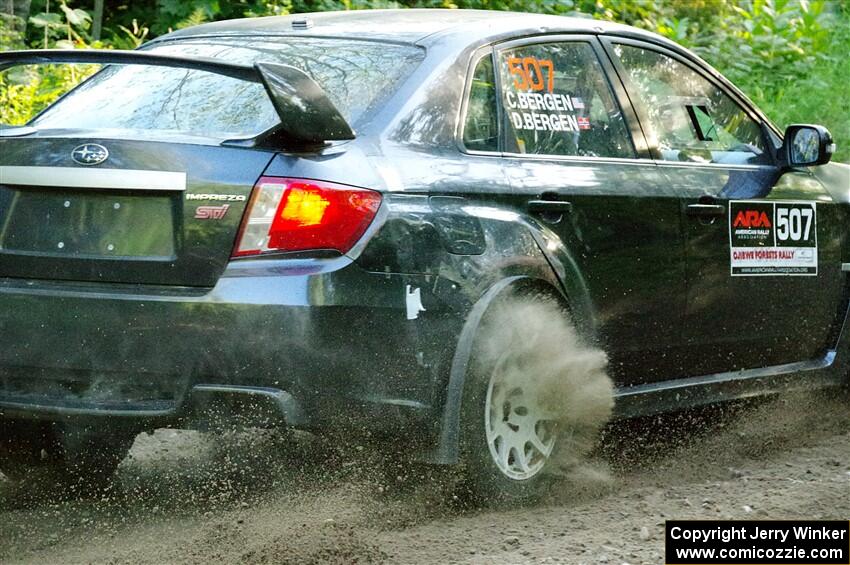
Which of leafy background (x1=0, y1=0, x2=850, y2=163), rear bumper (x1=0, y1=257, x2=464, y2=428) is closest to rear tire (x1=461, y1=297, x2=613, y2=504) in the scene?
rear bumper (x1=0, y1=257, x2=464, y2=428)

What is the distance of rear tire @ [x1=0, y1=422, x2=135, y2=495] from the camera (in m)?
4.52

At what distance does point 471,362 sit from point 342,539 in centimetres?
66

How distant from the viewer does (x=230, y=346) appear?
405 cm

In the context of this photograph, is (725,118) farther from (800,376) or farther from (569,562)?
(569,562)

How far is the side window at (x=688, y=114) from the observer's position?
18.6ft

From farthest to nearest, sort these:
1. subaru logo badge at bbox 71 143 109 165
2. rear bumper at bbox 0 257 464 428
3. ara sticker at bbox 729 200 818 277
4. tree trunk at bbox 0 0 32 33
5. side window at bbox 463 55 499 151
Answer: tree trunk at bbox 0 0 32 33 → ara sticker at bbox 729 200 818 277 → side window at bbox 463 55 499 151 → subaru logo badge at bbox 71 143 109 165 → rear bumper at bbox 0 257 464 428

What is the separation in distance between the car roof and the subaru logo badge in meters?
1.10

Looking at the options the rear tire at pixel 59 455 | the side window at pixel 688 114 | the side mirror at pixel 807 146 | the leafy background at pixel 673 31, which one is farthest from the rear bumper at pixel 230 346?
the leafy background at pixel 673 31

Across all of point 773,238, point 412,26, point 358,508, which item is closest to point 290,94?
point 412,26

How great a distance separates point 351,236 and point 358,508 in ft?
3.14

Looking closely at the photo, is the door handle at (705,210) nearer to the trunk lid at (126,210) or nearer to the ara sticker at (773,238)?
the ara sticker at (773,238)

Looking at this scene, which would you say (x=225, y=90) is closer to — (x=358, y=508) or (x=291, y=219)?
(x=291, y=219)

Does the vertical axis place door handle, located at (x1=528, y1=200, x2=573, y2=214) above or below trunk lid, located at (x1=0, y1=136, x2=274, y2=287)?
below

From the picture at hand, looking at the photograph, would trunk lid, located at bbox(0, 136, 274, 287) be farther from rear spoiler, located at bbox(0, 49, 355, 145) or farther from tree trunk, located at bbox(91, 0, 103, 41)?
tree trunk, located at bbox(91, 0, 103, 41)
